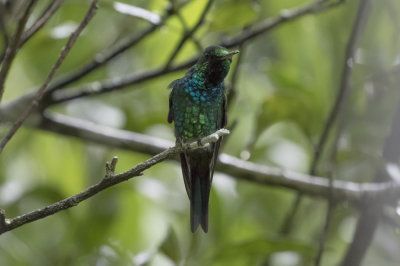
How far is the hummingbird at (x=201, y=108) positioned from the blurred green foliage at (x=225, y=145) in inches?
21.3

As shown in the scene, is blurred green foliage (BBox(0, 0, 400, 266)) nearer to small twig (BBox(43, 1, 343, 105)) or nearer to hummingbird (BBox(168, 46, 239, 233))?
small twig (BBox(43, 1, 343, 105))

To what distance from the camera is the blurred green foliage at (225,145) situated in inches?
113

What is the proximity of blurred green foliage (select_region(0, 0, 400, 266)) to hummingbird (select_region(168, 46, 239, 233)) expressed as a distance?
0.54 metres

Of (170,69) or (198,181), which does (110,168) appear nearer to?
(198,181)

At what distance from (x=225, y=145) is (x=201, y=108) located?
1076mm

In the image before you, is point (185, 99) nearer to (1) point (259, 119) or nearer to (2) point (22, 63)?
(1) point (259, 119)

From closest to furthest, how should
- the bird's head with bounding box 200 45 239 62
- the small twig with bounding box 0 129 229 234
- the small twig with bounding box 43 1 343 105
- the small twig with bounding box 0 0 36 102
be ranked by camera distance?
1. the small twig with bounding box 0 129 229 234
2. the small twig with bounding box 0 0 36 102
3. the bird's head with bounding box 200 45 239 62
4. the small twig with bounding box 43 1 343 105

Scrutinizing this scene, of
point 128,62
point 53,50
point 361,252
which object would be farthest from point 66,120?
point 361,252

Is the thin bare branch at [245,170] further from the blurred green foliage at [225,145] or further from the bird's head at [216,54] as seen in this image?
the bird's head at [216,54]

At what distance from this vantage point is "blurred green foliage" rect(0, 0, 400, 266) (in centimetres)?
287

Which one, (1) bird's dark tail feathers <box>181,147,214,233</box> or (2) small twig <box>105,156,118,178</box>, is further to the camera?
(1) bird's dark tail feathers <box>181,147,214,233</box>

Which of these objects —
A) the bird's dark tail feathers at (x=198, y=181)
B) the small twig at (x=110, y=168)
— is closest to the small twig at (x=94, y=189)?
the small twig at (x=110, y=168)

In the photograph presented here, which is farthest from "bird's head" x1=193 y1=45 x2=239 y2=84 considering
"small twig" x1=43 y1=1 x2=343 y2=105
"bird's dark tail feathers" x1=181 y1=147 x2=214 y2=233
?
"small twig" x1=43 y1=1 x2=343 y2=105

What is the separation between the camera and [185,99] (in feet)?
6.97
